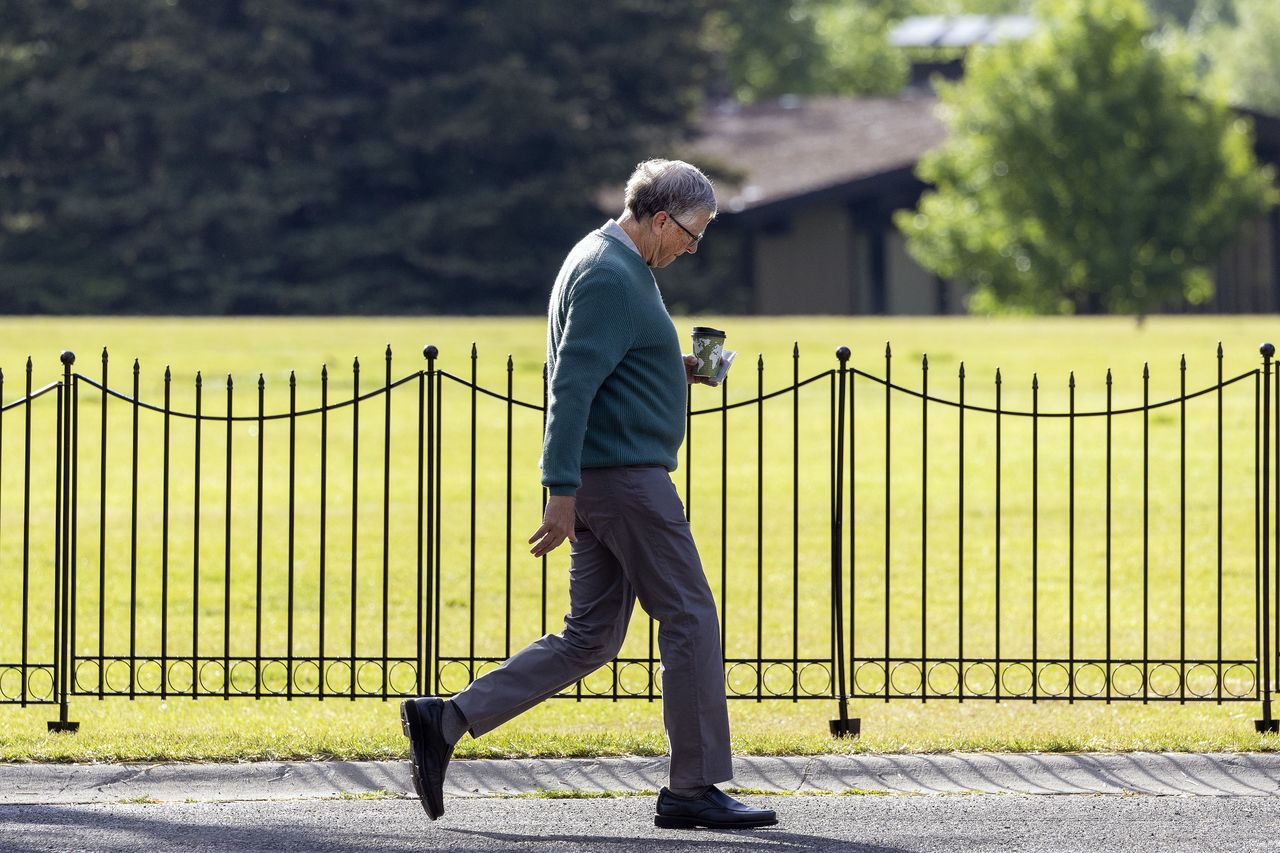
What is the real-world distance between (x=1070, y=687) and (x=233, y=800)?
2874 mm

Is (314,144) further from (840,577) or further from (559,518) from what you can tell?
(559,518)

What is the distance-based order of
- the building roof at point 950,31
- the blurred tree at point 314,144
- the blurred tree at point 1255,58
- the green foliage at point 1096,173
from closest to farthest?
the green foliage at point 1096,173 → the blurred tree at point 314,144 → the building roof at point 950,31 → the blurred tree at point 1255,58

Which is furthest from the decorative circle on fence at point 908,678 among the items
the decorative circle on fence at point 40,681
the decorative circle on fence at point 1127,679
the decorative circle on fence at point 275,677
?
the decorative circle on fence at point 40,681

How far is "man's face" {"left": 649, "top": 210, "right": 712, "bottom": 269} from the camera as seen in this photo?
5418mm

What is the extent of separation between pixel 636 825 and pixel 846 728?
4.87ft

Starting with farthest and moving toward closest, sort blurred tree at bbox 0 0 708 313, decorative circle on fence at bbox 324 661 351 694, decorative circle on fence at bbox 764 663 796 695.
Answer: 1. blurred tree at bbox 0 0 708 313
2. decorative circle on fence at bbox 764 663 796 695
3. decorative circle on fence at bbox 324 661 351 694

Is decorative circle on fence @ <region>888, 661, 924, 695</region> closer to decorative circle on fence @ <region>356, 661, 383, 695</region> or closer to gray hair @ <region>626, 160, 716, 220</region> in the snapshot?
decorative circle on fence @ <region>356, 661, 383, 695</region>

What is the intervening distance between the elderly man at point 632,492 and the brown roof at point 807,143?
102ft

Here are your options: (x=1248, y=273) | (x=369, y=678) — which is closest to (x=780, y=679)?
(x=369, y=678)

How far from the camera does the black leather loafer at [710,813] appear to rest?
17.9 ft

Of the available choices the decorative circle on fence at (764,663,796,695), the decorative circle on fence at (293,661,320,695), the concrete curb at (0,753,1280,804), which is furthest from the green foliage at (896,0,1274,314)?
the concrete curb at (0,753,1280,804)

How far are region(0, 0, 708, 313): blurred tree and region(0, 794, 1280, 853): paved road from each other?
105 feet

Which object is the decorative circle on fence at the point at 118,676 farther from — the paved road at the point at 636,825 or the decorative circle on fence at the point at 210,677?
the paved road at the point at 636,825

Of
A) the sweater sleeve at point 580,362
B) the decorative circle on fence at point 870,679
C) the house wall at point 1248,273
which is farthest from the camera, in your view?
the house wall at point 1248,273
